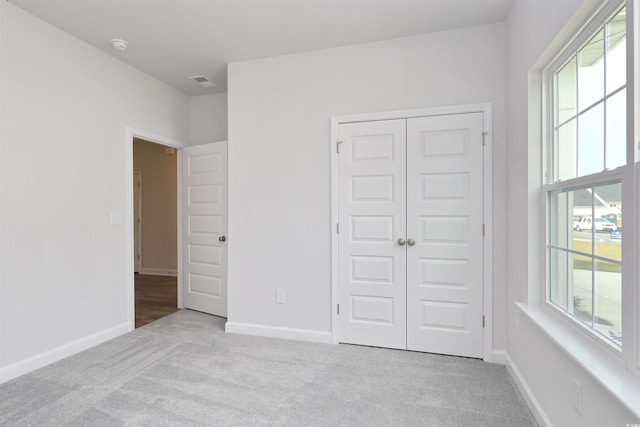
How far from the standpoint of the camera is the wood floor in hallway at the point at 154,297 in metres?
3.85

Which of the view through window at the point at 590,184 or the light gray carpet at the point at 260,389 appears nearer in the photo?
the view through window at the point at 590,184

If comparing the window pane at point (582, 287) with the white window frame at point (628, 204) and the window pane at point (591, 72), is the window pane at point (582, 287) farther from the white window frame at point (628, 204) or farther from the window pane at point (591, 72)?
the window pane at point (591, 72)

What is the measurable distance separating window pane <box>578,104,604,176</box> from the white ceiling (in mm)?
1302

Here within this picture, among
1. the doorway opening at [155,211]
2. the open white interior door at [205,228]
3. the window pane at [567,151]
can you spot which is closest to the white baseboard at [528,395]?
the window pane at [567,151]

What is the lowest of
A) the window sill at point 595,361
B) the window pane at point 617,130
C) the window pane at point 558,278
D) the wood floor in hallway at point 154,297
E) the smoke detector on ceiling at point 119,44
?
the wood floor in hallway at point 154,297

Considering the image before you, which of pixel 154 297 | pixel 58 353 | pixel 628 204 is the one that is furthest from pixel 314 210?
pixel 154 297

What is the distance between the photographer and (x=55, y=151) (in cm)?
266

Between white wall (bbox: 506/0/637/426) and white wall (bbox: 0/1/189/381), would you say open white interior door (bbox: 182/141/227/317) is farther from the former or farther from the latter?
white wall (bbox: 506/0/637/426)

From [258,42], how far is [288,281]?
7.21 feet

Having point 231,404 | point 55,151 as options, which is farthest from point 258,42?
point 231,404

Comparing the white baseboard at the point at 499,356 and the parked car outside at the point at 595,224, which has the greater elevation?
the parked car outside at the point at 595,224

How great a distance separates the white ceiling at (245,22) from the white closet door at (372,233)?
2.56 ft

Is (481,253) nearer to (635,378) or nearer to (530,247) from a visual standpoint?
(530,247)

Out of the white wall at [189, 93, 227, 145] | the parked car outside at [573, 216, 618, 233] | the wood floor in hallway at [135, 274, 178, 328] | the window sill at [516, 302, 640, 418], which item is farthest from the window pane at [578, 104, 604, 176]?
the wood floor in hallway at [135, 274, 178, 328]
